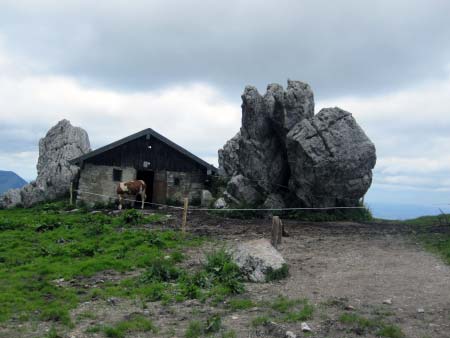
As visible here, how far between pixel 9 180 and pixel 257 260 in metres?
183

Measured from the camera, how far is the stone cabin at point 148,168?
102 feet

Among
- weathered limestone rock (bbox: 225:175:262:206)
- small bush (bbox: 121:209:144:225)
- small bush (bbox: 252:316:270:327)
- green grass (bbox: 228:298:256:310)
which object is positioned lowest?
small bush (bbox: 252:316:270:327)

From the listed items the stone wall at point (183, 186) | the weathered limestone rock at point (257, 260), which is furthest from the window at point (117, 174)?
the weathered limestone rock at point (257, 260)

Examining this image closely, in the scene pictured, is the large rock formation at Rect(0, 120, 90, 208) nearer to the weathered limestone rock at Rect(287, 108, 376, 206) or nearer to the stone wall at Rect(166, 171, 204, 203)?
the stone wall at Rect(166, 171, 204, 203)

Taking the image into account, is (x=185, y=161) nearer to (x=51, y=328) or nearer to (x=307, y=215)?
(x=307, y=215)

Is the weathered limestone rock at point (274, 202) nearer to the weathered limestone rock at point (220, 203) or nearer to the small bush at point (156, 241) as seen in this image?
the weathered limestone rock at point (220, 203)

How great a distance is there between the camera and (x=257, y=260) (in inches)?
471

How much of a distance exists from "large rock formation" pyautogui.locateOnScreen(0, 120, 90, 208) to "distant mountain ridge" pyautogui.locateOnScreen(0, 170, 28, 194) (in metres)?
141

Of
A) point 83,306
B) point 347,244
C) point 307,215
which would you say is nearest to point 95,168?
point 307,215

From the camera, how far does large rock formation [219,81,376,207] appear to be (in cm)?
2603

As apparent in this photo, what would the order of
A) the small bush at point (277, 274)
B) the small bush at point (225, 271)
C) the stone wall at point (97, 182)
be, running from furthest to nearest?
the stone wall at point (97, 182) < the small bush at point (277, 274) < the small bush at point (225, 271)

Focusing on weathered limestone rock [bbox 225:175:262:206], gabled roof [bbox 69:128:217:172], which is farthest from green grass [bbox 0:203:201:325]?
gabled roof [bbox 69:128:217:172]

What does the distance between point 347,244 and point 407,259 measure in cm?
310

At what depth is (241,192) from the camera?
28.1 metres
